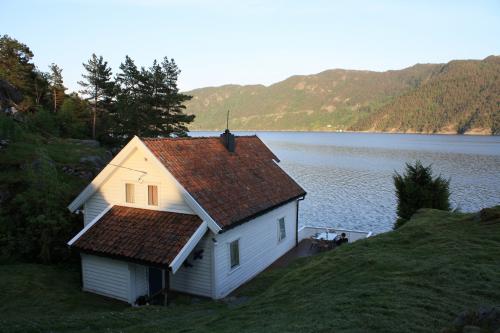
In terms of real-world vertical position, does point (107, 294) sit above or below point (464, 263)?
below

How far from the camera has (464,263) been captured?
36.8 ft

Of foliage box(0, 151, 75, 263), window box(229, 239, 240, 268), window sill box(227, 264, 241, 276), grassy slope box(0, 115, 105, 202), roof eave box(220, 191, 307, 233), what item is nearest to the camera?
roof eave box(220, 191, 307, 233)

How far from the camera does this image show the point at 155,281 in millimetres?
16219

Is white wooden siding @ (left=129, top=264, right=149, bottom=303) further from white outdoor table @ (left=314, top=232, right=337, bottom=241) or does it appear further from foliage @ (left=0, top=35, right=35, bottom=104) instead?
foliage @ (left=0, top=35, right=35, bottom=104)

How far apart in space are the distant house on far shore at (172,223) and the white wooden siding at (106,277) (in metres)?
0.04

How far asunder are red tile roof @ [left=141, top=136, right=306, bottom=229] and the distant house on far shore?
0.21ft

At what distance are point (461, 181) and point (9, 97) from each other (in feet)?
185

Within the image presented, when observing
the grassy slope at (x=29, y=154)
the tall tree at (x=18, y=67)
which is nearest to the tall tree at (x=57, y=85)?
the tall tree at (x=18, y=67)

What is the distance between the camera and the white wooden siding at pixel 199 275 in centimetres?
1507

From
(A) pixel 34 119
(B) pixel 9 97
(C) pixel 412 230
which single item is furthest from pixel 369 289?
(B) pixel 9 97

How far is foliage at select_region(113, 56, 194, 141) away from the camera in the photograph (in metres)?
39.2

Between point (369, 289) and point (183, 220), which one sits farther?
point (183, 220)

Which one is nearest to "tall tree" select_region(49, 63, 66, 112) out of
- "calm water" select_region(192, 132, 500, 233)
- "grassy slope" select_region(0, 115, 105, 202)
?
"grassy slope" select_region(0, 115, 105, 202)

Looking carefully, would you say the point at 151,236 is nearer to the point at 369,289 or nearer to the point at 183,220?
the point at 183,220
